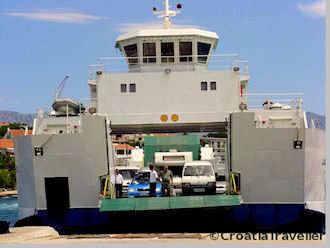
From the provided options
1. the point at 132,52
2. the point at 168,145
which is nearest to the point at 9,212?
the point at 168,145

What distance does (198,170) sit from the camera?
14445mm

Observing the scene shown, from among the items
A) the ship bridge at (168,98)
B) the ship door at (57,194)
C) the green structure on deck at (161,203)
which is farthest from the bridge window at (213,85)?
the ship door at (57,194)

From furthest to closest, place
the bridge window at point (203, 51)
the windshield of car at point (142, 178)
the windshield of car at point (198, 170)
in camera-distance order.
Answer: the bridge window at point (203, 51)
the windshield of car at point (142, 178)
the windshield of car at point (198, 170)

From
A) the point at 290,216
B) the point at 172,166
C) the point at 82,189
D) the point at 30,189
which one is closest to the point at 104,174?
the point at 82,189

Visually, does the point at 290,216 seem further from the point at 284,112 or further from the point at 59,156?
the point at 59,156

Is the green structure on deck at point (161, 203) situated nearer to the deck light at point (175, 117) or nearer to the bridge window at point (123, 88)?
the deck light at point (175, 117)

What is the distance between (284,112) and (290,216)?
299 cm

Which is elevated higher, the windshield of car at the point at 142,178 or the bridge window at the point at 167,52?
the bridge window at the point at 167,52

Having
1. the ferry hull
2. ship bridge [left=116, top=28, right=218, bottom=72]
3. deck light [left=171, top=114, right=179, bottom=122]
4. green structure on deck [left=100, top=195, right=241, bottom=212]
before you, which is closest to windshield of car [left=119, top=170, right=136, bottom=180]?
ship bridge [left=116, top=28, right=218, bottom=72]

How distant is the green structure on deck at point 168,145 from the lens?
20.5 m

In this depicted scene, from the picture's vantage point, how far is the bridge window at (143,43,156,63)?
1762cm

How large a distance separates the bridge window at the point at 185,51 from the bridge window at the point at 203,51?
0.31m

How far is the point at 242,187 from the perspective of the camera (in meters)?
13.4

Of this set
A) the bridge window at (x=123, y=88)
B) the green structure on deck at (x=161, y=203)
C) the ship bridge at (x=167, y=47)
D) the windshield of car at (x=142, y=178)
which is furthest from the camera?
the ship bridge at (x=167, y=47)
